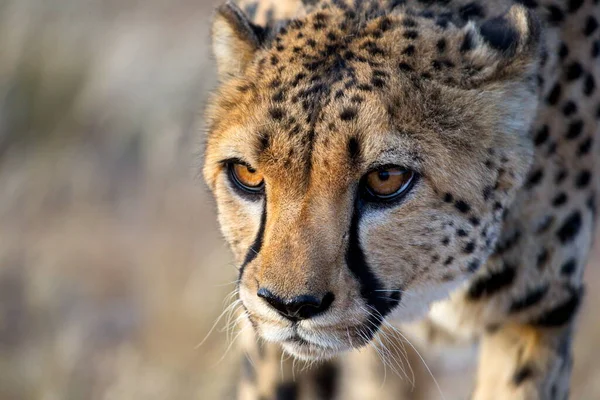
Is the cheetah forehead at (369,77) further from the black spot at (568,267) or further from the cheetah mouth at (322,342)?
the black spot at (568,267)

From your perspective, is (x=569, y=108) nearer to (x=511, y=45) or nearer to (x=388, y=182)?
(x=511, y=45)

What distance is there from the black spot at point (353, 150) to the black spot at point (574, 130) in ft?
2.09

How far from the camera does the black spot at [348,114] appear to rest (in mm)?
1921

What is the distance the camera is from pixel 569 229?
91.4 inches

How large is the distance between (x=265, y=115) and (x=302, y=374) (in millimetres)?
1084

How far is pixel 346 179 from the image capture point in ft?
6.19

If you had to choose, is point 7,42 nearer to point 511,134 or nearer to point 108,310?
point 108,310

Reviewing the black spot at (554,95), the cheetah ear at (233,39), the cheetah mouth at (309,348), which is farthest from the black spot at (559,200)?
the cheetah ear at (233,39)

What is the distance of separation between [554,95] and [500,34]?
28 cm

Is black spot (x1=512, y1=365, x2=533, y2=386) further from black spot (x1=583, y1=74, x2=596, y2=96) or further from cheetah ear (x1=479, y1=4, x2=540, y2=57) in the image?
cheetah ear (x1=479, y1=4, x2=540, y2=57)

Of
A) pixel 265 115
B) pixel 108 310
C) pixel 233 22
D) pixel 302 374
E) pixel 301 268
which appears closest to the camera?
pixel 301 268

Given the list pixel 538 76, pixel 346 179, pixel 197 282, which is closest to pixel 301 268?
pixel 346 179

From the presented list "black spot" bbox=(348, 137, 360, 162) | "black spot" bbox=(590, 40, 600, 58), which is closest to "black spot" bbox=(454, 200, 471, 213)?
"black spot" bbox=(348, 137, 360, 162)

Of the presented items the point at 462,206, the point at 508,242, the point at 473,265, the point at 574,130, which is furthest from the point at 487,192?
the point at 574,130
